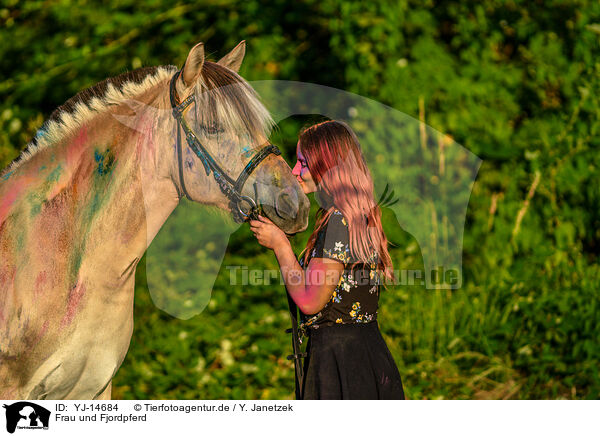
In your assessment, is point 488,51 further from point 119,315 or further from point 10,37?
point 10,37

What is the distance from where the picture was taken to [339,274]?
2113 mm

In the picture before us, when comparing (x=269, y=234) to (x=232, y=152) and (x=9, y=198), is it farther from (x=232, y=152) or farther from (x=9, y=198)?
(x=9, y=198)

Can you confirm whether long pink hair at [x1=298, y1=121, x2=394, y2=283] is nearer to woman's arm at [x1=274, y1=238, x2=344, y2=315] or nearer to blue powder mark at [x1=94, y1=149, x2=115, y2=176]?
woman's arm at [x1=274, y1=238, x2=344, y2=315]

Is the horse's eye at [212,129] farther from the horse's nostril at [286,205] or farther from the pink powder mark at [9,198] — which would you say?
the pink powder mark at [9,198]

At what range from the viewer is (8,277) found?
2.27 m

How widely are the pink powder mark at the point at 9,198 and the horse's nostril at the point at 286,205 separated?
1074 mm

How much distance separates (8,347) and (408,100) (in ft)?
12.0

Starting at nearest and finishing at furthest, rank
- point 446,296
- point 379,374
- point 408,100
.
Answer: point 379,374 → point 446,296 → point 408,100

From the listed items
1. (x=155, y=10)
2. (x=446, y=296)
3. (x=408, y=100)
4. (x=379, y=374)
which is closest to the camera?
(x=379, y=374)

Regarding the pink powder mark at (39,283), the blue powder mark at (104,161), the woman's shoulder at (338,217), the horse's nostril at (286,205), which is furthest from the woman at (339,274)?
the pink powder mark at (39,283)

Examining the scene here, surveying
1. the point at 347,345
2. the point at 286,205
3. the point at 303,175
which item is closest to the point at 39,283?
the point at 286,205

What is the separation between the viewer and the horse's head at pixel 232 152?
233cm

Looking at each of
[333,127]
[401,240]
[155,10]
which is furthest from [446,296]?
[155,10]

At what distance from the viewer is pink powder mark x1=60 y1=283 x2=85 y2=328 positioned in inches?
89.8
